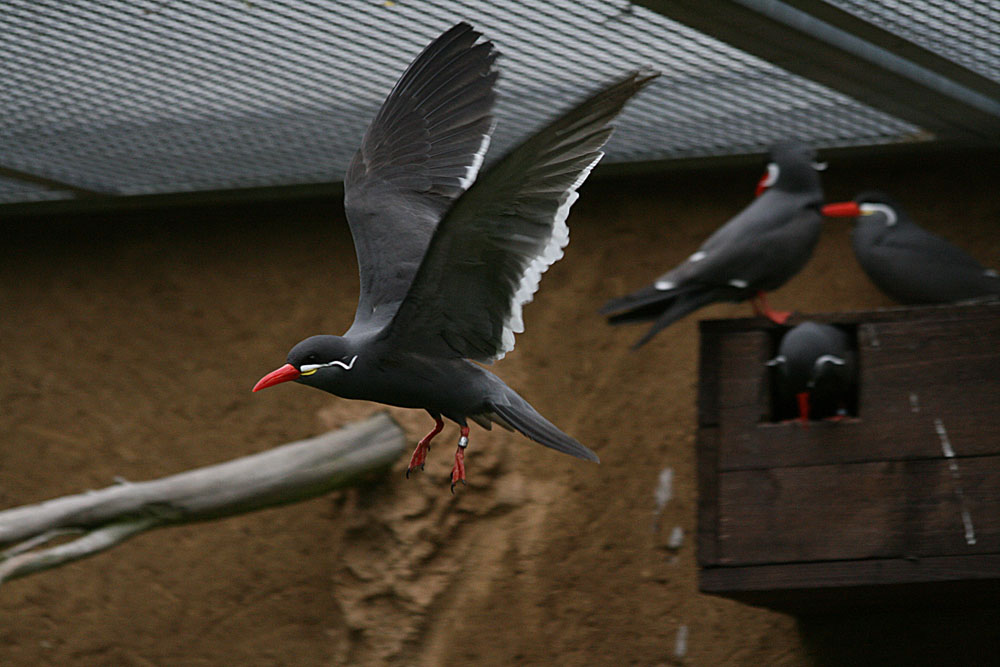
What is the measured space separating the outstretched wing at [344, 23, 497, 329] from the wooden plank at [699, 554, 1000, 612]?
4.31 feet

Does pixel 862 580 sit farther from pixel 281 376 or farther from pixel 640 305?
pixel 281 376

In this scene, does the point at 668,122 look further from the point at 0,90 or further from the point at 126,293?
the point at 126,293

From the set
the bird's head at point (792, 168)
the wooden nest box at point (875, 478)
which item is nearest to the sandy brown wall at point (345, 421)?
the bird's head at point (792, 168)

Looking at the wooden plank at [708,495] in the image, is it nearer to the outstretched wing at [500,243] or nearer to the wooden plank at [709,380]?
the wooden plank at [709,380]

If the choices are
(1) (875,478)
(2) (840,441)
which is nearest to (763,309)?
(2) (840,441)

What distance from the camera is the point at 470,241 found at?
2236mm

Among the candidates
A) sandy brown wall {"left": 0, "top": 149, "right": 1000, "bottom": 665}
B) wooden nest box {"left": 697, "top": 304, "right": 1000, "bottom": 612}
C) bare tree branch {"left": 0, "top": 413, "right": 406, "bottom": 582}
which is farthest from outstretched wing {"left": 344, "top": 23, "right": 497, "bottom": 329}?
sandy brown wall {"left": 0, "top": 149, "right": 1000, "bottom": 665}

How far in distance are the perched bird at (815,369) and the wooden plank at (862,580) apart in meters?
0.42

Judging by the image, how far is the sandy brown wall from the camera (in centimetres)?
448

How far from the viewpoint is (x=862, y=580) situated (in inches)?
127

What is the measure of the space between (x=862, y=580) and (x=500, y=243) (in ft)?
Result: 5.12

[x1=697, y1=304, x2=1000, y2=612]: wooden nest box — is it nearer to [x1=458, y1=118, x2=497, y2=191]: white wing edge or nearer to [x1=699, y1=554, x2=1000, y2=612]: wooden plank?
[x1=699, y1=554, x2=1000, y2=612]: wooden plank

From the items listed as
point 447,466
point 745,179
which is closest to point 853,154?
point 745,179

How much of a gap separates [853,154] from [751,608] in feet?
5.57
